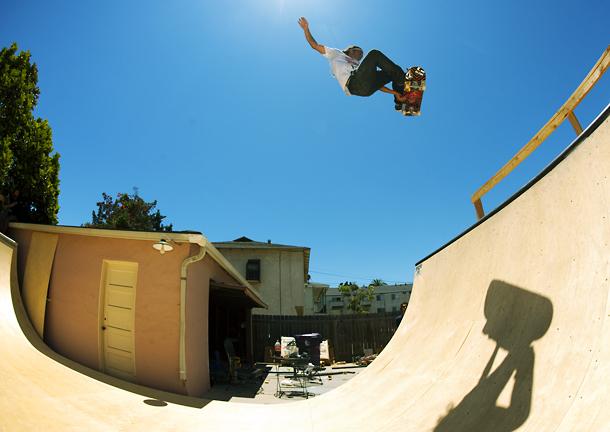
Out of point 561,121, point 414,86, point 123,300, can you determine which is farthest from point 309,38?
point 123,300

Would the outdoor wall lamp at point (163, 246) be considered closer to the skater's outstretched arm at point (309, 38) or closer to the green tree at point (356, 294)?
the skater's outstretched arm at point (309, 38)

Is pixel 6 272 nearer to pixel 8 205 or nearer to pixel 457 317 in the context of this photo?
pixel 8 205

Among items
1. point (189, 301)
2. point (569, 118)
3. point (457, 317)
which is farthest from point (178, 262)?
point (569, 118)

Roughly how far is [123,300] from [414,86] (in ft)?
22.2

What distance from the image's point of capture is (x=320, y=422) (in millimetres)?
4059

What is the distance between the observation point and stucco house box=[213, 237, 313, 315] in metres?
20.2

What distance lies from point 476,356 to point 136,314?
6.16 m

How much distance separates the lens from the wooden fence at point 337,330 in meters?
14.2

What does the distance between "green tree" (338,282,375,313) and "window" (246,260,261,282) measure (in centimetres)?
2945

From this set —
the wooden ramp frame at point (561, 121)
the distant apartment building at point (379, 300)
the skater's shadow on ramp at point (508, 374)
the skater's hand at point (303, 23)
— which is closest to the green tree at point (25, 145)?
the skater's hand at point (303, 23)

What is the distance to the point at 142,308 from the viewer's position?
643cm

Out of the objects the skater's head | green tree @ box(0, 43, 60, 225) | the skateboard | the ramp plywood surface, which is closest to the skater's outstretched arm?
the skater's head

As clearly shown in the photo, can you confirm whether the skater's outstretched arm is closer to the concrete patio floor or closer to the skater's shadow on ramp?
the skater's shadow on ramp

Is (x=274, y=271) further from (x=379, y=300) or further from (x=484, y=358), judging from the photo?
(x=379, y=300)
